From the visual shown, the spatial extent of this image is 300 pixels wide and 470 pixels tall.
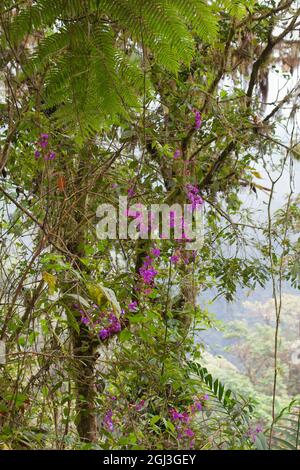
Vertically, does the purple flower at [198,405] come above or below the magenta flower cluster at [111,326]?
below

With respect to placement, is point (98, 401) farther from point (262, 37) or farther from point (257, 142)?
point (262, 37)

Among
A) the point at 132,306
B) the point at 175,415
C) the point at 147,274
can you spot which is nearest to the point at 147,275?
the point at 147,274

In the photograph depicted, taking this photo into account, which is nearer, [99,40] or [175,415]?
[99,40]

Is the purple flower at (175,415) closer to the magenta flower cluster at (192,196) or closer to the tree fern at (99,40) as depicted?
the magenta flower cluster at (192,196)

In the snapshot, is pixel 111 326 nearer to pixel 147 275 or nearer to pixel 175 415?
pixel 147 275

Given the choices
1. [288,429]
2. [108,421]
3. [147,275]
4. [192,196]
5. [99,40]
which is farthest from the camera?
[192,196]

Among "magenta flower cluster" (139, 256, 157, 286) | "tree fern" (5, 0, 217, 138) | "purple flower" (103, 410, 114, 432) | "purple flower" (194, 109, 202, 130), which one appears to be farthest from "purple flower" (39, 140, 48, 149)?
"purple flower" (103, 410, 114, 432)

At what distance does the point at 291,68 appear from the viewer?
276cm

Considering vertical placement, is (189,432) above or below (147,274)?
below

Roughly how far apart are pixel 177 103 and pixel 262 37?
2.18 feet

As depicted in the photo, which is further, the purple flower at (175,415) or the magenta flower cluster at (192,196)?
the magenta flower cluster at (192,196)

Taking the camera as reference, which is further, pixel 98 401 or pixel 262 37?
pixel 262 37

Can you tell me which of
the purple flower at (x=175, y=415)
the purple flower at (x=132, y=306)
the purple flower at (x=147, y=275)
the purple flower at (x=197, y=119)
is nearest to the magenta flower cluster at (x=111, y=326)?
the purple flower at (x=132, y=306)

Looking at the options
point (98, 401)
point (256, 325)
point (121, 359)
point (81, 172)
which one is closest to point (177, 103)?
point (81, 172)
